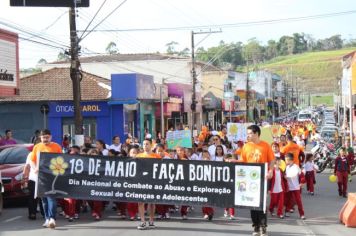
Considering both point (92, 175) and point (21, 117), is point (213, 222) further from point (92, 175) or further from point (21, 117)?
point (21, 117)

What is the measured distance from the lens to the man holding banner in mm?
10516

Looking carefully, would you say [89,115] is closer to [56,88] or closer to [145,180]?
[56,88]

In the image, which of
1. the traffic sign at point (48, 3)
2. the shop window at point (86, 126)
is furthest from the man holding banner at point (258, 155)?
the shop window at point (86, 126)

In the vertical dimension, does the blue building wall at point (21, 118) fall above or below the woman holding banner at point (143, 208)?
above

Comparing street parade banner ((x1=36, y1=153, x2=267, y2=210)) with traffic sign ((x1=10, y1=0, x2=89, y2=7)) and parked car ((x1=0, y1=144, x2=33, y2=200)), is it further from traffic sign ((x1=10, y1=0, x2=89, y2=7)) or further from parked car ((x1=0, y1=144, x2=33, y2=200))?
traffic sign ((x1=10, y1=0, x2=89, y2=7))

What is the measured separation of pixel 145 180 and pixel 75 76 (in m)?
10.3

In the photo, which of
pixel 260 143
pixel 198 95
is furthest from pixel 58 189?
pixel 198 95

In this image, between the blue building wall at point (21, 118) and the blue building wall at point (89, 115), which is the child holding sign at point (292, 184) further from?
the blue building wall at point (21, 118)

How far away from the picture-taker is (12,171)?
14.8 metres

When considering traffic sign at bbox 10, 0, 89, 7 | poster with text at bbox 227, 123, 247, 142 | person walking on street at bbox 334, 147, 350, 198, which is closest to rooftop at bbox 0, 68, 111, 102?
poster with text at bbox 227, 123, 247, 142

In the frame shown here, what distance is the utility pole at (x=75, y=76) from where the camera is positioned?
69.8 ft

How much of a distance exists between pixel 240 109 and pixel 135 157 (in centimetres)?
6387

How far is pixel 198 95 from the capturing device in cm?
5597

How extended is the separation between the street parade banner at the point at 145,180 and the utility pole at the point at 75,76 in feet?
29.9
